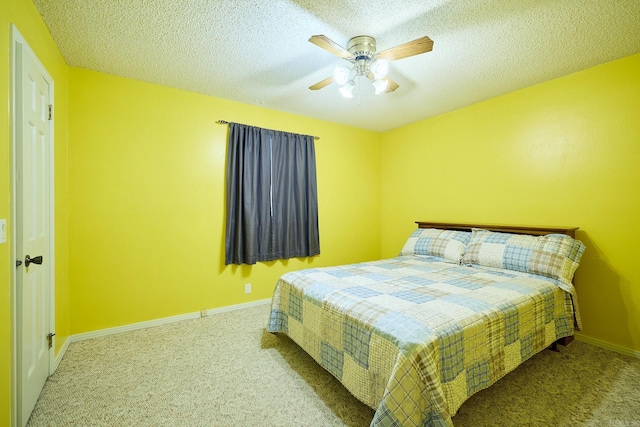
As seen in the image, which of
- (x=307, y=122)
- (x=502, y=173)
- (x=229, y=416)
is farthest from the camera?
(x=307, y=122)

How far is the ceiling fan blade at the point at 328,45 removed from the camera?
5.13 ft

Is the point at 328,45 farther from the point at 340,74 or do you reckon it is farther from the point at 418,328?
the point at 418,328

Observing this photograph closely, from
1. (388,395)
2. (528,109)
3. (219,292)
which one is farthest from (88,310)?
(528,109)

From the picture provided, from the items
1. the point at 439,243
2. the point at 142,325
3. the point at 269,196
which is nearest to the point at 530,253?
the point at 439,243

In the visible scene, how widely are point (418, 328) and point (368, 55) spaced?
1868 millimetres

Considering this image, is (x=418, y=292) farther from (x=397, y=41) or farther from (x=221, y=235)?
(x=221, y=235)

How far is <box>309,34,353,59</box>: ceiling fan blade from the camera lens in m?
1.56

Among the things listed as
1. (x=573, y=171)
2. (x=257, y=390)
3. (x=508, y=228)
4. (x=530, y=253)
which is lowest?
(x=257, y=390)

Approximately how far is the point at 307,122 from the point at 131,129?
205 cm

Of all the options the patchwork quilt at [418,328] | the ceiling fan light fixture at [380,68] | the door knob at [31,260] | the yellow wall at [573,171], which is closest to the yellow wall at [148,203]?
the door knob at [31,260]

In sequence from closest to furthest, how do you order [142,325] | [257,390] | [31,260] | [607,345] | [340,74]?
[31,260] → [257,390] → [340,74] → [607,345] → [142,325]

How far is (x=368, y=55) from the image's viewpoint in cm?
197

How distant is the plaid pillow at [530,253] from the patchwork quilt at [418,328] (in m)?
0.09

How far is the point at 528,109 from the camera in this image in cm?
277
